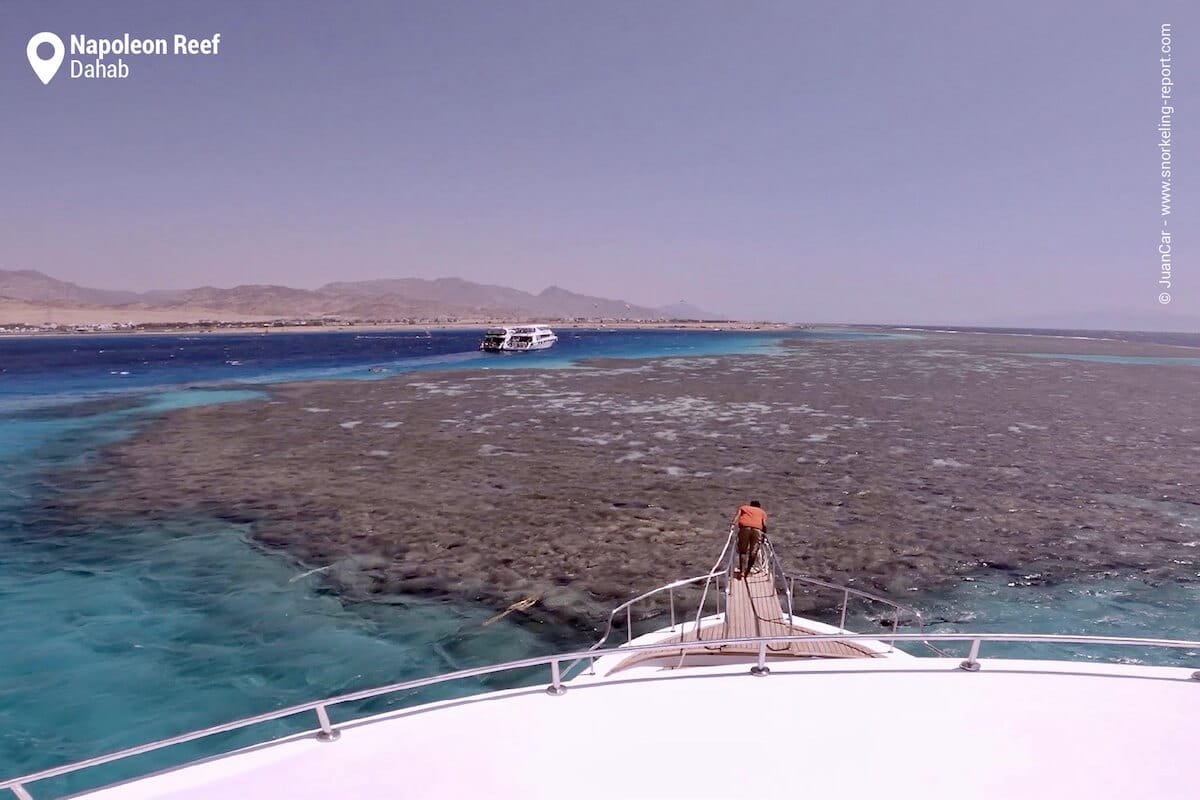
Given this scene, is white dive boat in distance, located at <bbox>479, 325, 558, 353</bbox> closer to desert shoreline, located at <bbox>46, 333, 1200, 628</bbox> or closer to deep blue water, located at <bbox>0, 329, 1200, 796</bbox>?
desert shoreline, located at <bbox>46, 333, 1200, 628</bbox>

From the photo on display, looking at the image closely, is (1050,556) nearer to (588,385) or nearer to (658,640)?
(658,640)

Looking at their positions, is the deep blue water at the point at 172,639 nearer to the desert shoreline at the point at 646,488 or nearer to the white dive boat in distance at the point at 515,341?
the desert shoreline at the point at 646,488

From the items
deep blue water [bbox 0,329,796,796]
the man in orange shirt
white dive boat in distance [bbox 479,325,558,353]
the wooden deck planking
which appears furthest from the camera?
white dive boat in distance [bbox 479,325,558,353]

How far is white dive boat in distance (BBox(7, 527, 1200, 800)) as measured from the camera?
5.30m

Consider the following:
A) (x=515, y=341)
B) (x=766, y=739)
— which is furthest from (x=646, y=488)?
(x=515, y=341)

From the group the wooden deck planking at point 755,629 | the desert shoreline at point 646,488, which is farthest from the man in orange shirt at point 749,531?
the desert shoreline at point 646,488

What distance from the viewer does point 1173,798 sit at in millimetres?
5125

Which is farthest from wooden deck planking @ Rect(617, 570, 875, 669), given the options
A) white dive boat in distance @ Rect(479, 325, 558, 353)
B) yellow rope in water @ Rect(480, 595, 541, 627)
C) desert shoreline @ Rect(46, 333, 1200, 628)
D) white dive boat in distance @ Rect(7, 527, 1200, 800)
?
white dive boat in distance @ Rect(479, 325, 558, 353)

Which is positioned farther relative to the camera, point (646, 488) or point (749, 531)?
point (646, 488)

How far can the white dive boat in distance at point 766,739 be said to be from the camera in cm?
530

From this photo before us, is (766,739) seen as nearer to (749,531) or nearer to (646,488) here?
(749,531)

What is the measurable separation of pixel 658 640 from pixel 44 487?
2382 centimetres

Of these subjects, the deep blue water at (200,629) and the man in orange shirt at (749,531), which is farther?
the man in orange shirt at (749,531)

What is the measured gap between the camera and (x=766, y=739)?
5.84 meters
